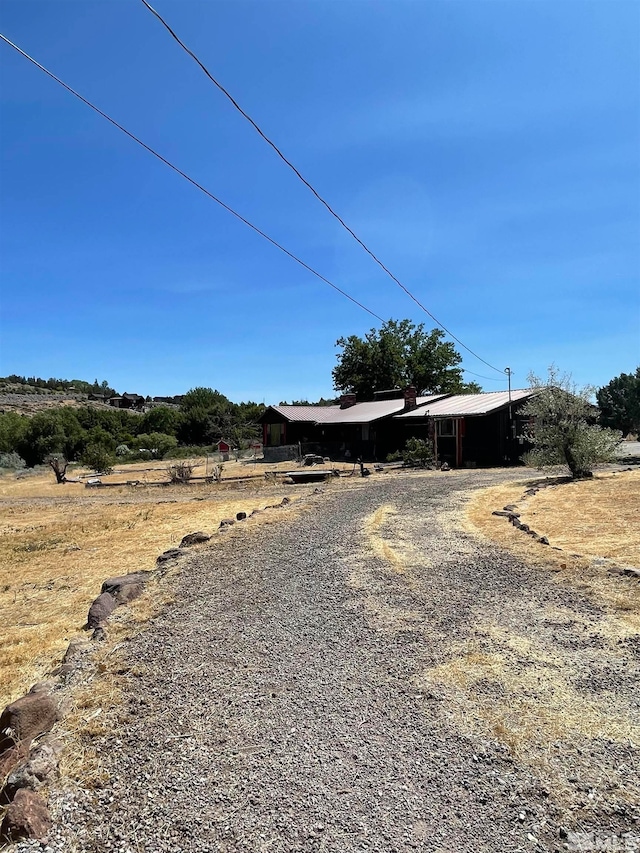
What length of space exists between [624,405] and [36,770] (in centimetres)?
5558

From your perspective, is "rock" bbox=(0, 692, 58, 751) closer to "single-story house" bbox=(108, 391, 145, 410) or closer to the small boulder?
the small boulder

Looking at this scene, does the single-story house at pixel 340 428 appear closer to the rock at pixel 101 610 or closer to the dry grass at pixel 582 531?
the dry grass at pixel 582 531

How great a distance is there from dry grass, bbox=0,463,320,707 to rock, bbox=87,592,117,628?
33 cm

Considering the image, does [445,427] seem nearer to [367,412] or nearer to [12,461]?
[367,412]

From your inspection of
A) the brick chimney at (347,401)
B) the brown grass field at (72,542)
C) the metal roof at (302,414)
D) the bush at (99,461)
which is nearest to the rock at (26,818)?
the brown grass field at (72,542)

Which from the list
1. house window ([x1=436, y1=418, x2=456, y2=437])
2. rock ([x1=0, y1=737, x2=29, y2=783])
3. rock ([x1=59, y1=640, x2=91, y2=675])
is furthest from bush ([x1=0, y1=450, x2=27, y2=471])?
rock ([x1=0, y1=737, x2=29, y2=783])

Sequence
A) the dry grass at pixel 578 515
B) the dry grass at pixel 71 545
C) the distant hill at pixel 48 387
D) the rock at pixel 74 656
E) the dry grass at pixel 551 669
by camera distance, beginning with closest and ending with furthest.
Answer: the dry grass at pixel 551 669 < the rock at pixel 74 656 < the dry grass at pixel 71 545 < the dry grass at pixel 578 515 < the distant hill at pixel 48 387

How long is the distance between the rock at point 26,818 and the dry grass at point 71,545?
82.4 inches

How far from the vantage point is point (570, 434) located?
1894 cm

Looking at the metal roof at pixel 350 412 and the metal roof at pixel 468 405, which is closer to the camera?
the metal roof at pixel 468 405

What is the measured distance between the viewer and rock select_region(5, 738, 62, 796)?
3016 mm

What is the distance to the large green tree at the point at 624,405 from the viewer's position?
4916cm

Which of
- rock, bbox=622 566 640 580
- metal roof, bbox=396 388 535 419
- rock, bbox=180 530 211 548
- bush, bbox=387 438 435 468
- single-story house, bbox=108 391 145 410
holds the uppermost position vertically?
single-story house, bbox=108 391 145 410

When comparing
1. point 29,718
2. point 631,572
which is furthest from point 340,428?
point 29,718
